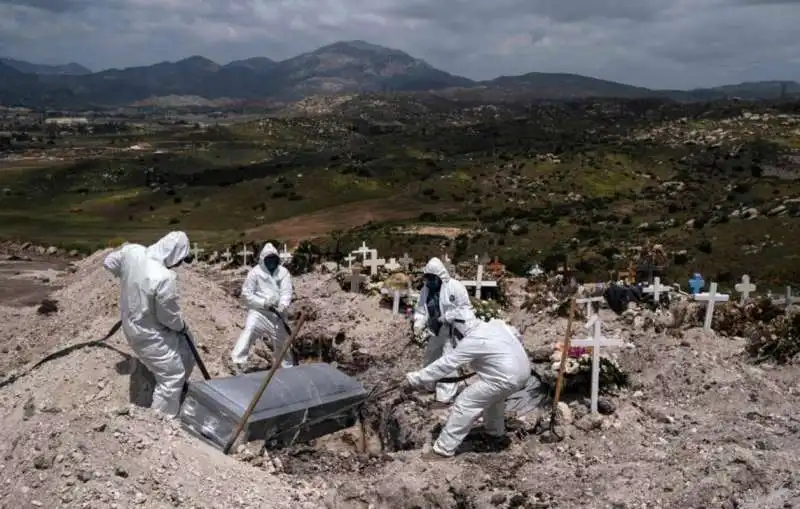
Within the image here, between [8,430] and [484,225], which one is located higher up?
[8,430]

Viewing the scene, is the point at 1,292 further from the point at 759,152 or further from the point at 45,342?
the point at 759,152

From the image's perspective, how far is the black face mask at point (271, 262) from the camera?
1304 centimetres

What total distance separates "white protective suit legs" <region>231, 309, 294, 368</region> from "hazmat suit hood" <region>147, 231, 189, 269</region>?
2.84 meters

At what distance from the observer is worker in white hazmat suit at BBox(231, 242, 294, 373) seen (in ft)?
42.0

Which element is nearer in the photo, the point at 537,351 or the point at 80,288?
the point at 537,351

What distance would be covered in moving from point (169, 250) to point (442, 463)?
14.6 feet

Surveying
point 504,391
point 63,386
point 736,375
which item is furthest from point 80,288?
point 736,375

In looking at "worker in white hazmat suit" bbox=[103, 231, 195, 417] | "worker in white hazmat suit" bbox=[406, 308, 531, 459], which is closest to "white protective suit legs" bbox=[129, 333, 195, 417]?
"worker in white hazmat suit" bbox=[103, 231, 195, 417]

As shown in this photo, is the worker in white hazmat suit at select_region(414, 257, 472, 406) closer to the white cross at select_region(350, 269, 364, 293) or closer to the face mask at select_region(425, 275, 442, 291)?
the face mask at select_region(425, 275, 442, 291)

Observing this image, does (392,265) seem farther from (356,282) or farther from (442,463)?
(442,463)

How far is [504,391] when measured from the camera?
29.8 feet

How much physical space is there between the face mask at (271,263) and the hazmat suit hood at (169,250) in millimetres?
2883

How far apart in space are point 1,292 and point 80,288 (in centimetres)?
570

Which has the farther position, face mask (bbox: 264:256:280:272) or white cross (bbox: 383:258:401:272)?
white cross (bbox: 383:258:401:272)
